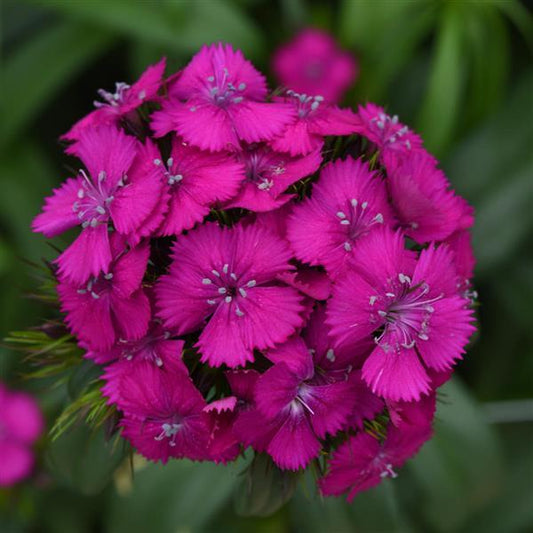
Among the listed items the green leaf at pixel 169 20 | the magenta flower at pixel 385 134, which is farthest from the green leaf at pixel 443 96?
the magenta flower at pixel 385 134

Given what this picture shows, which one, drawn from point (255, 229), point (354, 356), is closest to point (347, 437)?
point (354, 356)

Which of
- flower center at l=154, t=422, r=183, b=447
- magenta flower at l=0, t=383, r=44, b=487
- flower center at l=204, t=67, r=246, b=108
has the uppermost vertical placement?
flower center at l=204, t=67, r=246, b=108

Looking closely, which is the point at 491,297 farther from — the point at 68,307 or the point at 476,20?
the point at 68,307

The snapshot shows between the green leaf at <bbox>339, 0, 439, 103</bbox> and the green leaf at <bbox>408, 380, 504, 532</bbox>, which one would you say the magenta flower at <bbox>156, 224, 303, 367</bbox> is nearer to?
the green leaf at <bbox>408, 380, 504, 532</bbox>

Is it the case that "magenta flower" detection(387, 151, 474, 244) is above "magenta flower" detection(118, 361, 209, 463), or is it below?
above

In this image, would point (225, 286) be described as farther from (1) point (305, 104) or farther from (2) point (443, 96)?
(2) point (443, 96)

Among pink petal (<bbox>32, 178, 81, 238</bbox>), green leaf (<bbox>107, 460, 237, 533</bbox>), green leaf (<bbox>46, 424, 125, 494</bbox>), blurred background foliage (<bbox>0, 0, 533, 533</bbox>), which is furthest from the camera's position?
blurred background foliage (<bbox>0, 0, 533, 533</bbox>)

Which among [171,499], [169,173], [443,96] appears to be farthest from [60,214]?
[443,96]

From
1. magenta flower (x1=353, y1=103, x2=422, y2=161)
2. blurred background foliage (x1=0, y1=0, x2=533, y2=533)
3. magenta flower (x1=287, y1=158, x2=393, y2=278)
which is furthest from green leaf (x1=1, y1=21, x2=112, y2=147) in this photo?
magenta flower (x1=287, y1=158, x2=393, y2=278)
